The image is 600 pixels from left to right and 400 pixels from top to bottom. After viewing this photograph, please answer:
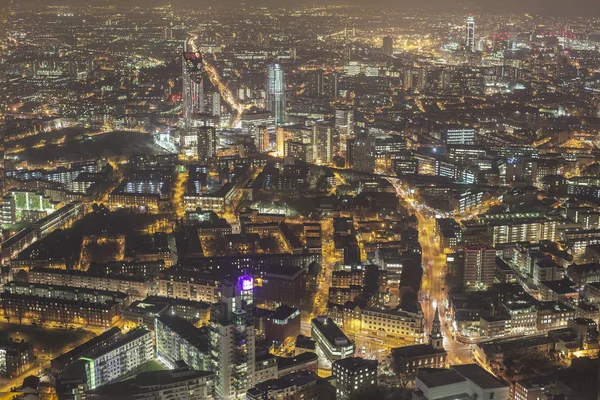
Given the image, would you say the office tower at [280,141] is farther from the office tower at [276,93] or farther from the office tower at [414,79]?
the office tower at [414,79]

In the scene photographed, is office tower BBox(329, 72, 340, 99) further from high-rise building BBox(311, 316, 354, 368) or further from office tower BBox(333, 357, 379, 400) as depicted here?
office tower BBox(333, 357, 379, 400)

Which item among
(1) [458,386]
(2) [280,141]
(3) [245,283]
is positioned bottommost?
(2) [280,141]

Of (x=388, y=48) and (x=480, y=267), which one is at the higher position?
(x=388, y=48)

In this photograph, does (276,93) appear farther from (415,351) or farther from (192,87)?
(415,351)

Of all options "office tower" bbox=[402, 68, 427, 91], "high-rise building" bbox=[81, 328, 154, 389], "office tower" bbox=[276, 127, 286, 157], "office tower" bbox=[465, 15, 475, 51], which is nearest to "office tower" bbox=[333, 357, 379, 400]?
"high-rise building" bbox=[81, 328, 154, 389]

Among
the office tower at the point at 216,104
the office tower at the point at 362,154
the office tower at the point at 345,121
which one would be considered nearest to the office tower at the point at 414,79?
the office tower at the point at 345,121

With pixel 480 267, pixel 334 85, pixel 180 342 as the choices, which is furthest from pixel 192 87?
pixel 180 342

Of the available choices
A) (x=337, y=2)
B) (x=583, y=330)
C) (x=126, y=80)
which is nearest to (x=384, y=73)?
(x=337, y=2)
